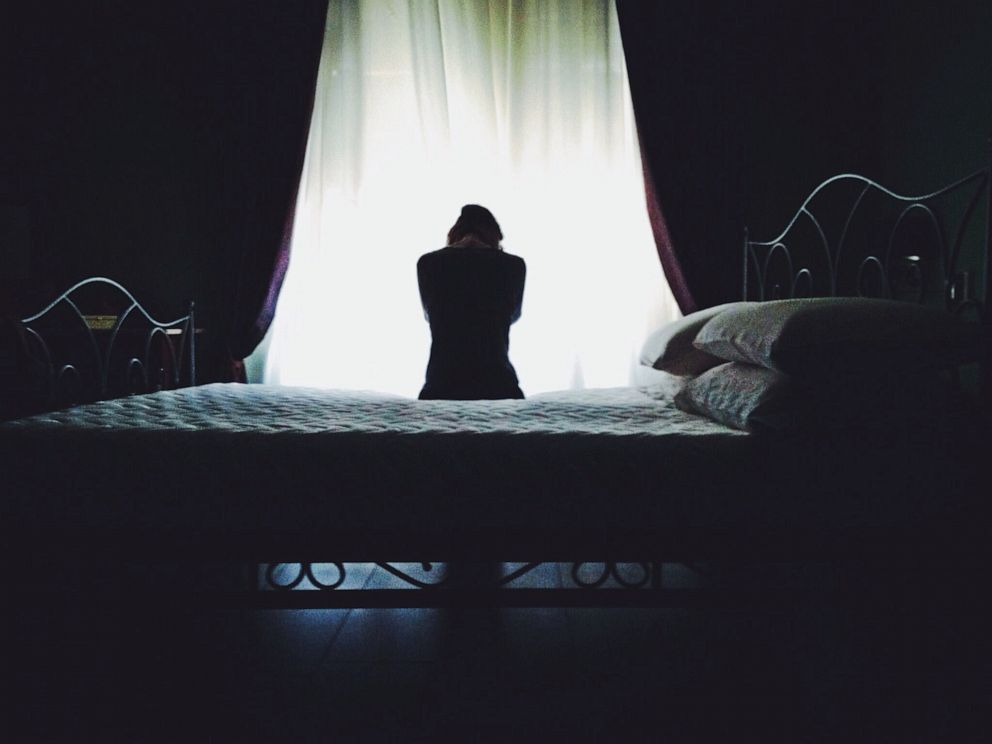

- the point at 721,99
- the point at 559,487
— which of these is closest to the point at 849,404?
the point at 559,487

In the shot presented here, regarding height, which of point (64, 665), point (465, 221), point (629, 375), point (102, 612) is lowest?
point (64, 665)

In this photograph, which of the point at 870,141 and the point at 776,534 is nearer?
the point at 776,534

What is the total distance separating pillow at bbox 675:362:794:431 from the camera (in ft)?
5.19

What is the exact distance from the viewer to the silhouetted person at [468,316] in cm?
257

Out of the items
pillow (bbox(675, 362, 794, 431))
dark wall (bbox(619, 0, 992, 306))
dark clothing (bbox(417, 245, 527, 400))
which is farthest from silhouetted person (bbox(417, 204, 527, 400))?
dark wall (bbox(619, 0, 992, 306))

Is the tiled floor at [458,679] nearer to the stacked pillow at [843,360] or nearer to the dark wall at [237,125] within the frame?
the stacked pillow at [843,360]

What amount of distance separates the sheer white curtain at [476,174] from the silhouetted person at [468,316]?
1108 mm

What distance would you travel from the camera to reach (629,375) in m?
3.75

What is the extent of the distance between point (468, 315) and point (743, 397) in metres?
1.16

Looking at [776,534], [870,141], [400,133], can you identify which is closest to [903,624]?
[776,534]

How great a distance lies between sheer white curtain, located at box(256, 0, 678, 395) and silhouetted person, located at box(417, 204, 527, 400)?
1.11 m

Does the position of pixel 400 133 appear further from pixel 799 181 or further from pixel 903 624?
pixel 903 624

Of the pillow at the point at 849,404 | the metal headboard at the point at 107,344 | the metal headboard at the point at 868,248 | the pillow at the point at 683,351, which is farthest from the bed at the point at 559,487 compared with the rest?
the metal headboard at the point at 107,344

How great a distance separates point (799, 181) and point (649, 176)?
79 cm
